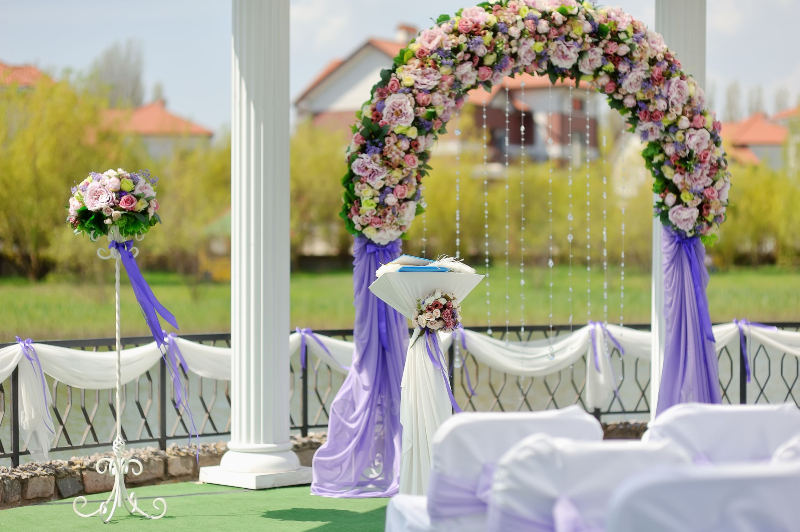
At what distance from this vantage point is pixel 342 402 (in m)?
5.71

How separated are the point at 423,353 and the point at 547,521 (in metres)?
2.22

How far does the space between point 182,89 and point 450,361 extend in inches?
847

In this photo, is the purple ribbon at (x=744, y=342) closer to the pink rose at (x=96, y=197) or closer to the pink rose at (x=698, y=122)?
the pink rose at (x=698, y=122)

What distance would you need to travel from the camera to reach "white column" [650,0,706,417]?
6301mm

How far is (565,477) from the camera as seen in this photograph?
104 inches

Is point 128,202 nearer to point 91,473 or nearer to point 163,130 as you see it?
point 91,473

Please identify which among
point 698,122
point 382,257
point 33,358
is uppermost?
point 698,122

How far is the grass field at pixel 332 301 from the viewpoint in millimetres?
21453

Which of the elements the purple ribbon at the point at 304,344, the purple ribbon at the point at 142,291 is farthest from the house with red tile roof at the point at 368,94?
the purple ribbon at the point at 142,291

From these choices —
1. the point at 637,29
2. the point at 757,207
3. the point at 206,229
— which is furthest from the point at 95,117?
the point at 637,29

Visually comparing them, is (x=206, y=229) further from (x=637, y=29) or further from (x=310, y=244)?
(x=637, y=29)

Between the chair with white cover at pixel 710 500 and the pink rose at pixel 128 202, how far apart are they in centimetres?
315

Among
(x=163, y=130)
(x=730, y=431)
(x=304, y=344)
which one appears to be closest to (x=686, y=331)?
(x=304, y=344)

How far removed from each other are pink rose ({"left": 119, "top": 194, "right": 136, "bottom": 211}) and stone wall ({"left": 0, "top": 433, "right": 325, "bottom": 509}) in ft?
5.63
